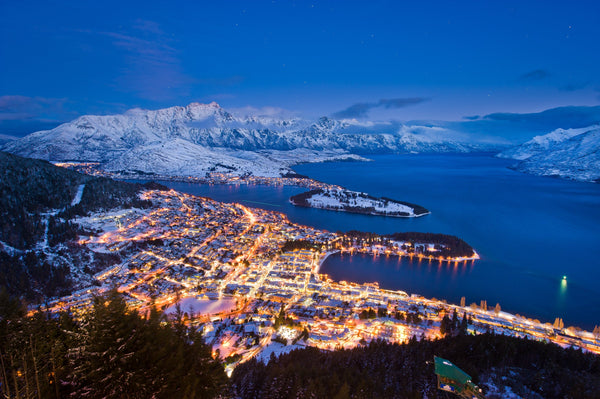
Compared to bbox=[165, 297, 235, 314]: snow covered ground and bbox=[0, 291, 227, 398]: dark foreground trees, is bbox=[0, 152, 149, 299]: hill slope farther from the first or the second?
bbox=[0, 291, 227, 398]: dark foreground trees

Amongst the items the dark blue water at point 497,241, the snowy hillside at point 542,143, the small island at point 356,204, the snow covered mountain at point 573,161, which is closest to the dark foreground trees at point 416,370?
the dark blue water at point 497,241

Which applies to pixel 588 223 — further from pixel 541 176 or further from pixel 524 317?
pixel 541 176

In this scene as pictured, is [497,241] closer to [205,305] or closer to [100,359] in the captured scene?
[205,305]

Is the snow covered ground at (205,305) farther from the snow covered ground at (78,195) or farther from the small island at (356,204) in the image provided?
the small island at (356,204)

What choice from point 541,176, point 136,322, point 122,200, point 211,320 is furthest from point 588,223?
point 541,176

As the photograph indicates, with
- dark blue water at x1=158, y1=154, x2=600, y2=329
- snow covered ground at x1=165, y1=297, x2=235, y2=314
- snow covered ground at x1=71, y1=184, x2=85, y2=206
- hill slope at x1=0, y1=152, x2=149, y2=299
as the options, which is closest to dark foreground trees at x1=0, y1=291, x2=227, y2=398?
snow covered ground at x1=165, y1=297, x2=235, y2=314

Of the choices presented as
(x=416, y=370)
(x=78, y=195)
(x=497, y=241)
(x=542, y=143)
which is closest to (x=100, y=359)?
(x=416, y=370)

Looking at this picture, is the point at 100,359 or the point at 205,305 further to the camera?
the point at 205,305
